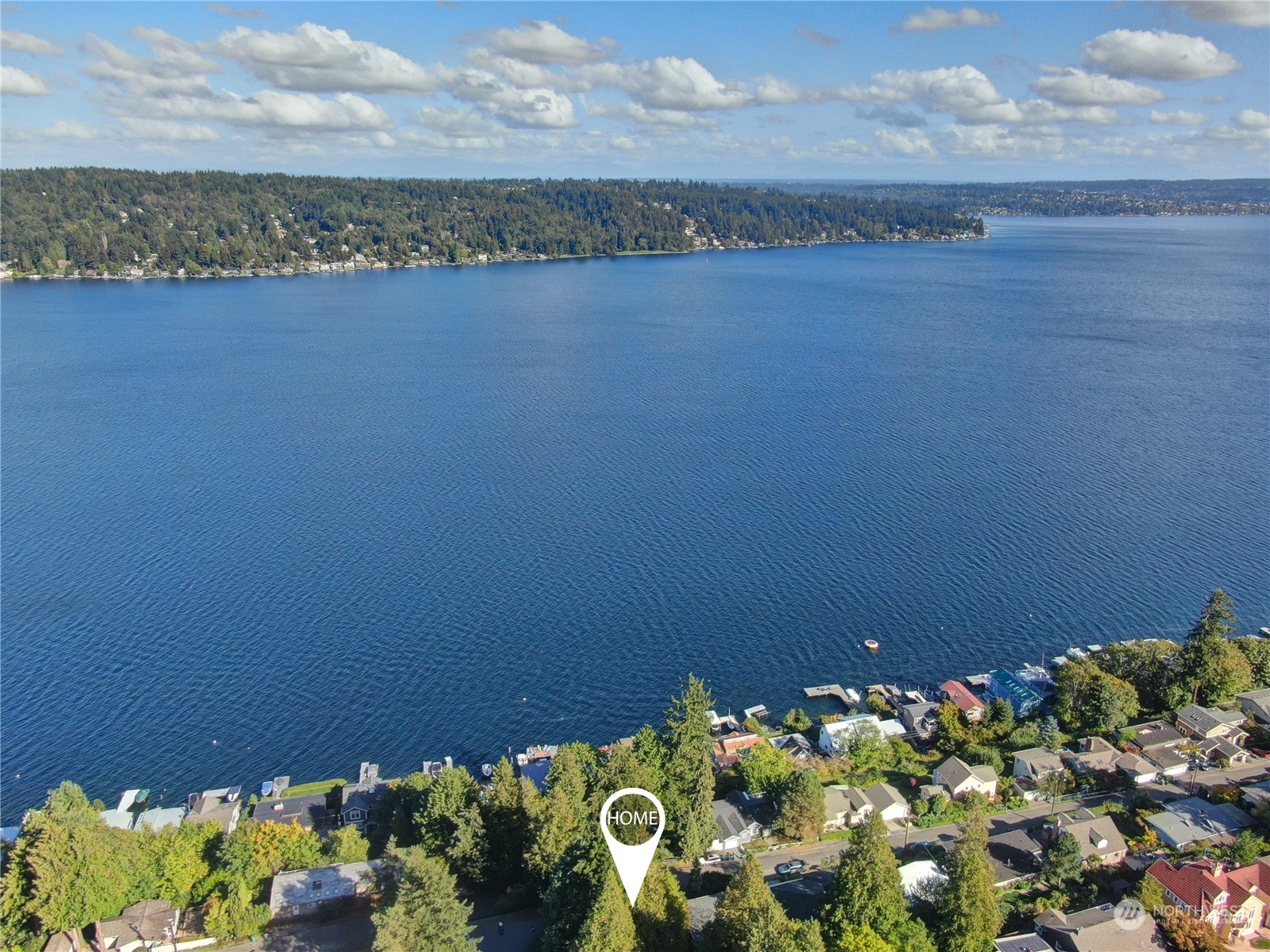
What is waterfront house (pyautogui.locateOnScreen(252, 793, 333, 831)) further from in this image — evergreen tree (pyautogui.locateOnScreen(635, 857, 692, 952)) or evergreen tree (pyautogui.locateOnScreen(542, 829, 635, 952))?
evergreen tree (pyautogui.locateOnScreen(635, 857, 692, 952))

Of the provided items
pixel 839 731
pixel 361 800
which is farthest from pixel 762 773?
pixel 361 800

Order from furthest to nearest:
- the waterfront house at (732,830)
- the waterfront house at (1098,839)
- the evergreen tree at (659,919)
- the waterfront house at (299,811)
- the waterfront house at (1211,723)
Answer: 1. the waterfront house at (1211,723)
2. the waterfront house at (299,811)
3. the waterfront house at (732,830)
4. the waterfront house at (1098,839)
5. the evergreen tree at (659,919)

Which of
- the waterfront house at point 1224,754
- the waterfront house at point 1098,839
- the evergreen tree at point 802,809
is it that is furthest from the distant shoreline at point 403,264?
the waterfront house at point 1098,839

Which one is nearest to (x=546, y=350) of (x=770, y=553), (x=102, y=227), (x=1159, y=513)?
(x=770, y=553)

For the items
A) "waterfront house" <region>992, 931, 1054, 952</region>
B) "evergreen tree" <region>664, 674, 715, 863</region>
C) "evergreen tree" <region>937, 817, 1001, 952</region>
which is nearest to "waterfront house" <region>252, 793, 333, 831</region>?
"evergreen tree" <region>664, 674, 715, 863</region>

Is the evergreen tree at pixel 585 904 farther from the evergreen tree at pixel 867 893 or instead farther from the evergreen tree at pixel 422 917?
the evergreen tree at pixel 867 893

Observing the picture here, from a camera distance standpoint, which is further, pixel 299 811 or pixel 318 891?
pixel 299 811

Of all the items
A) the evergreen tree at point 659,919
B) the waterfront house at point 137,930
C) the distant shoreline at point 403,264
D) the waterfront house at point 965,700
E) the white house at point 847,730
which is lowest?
the waterfront house at point 137,930

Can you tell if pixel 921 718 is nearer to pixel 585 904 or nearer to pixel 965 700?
pixel 965 700
